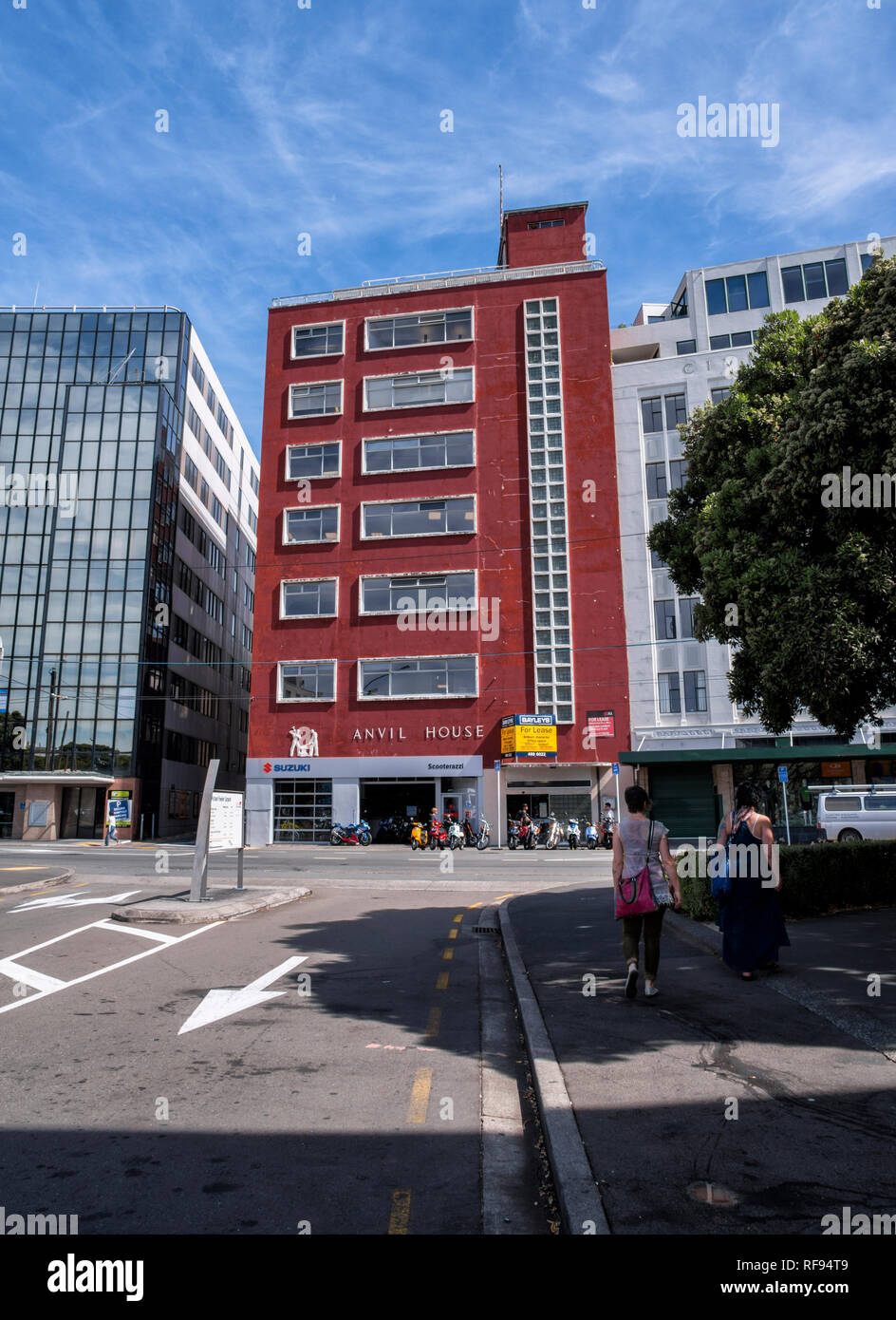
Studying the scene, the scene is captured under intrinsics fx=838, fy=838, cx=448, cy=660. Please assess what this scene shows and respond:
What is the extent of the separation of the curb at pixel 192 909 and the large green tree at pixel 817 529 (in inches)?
337

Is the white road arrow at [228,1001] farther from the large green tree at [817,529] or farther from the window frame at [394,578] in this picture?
the window frame at [394,578]

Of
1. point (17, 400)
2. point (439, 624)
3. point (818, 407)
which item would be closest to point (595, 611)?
point (439, 624)

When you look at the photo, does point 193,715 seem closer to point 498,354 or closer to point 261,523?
point 261,523

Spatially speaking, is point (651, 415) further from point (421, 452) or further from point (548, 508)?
point (421, 452)

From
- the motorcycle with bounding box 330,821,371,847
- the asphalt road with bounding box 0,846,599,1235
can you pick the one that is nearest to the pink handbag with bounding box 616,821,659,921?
the asphalt road with bounding box 0,846,599,1235

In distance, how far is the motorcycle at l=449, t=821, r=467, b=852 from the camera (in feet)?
114

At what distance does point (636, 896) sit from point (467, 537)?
33.9 m

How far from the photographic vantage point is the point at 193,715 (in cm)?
5612

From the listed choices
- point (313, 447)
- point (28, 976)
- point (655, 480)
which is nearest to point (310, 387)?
point (313, 447)

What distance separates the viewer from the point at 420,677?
39.2 metres

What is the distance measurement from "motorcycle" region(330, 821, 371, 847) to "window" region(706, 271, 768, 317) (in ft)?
105

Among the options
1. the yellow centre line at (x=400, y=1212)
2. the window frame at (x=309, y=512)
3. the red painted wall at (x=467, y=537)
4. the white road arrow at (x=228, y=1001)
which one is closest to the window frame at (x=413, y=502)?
the red painted wall at (x=467, y=537)
